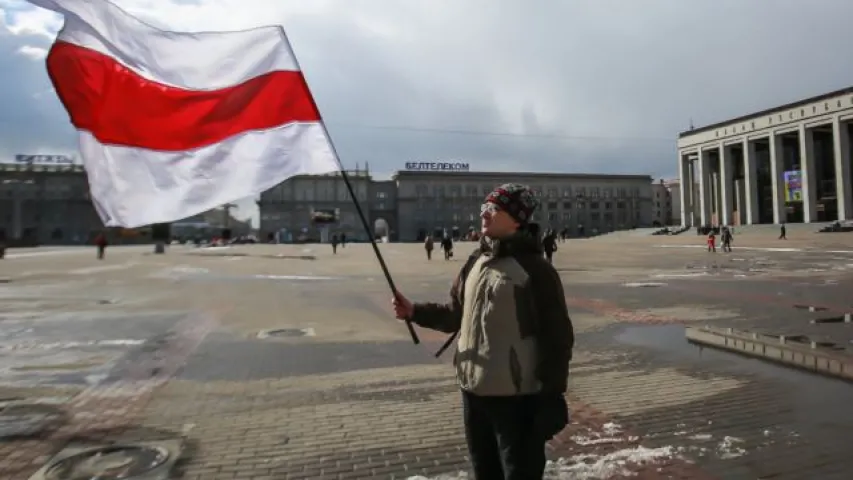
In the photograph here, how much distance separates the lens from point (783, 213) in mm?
79438

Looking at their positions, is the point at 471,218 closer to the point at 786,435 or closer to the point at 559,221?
the point at 559,221

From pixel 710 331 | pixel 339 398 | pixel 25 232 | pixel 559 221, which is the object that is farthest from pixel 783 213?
pixel 25 232

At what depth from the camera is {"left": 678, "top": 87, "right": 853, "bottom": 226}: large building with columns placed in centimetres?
7219

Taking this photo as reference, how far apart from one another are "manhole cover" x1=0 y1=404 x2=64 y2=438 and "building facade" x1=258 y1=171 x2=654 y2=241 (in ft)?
398

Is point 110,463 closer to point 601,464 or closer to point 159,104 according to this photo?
point 159,104

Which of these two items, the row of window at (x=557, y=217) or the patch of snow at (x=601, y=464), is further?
the row of window at (x=557, y=217)

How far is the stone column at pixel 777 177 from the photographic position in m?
80.0

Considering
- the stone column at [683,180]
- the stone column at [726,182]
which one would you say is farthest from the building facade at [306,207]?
the stone column at [726,182]

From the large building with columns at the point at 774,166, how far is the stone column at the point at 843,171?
10 cm

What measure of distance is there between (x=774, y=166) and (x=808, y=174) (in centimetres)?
556

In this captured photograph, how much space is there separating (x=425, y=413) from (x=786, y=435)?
300 cm

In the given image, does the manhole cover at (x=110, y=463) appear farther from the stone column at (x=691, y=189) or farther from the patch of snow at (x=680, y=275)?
the stone column at (x=691, y=189)

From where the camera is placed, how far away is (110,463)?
4.31 meters

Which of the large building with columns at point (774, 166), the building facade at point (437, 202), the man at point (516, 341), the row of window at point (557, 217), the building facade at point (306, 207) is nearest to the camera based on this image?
the man at point (516, 341)
